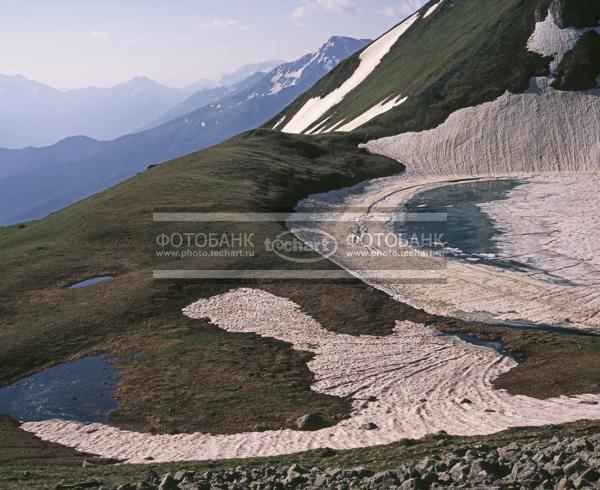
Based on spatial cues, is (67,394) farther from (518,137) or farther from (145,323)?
(518,137)

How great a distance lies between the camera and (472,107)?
12450 centimetres

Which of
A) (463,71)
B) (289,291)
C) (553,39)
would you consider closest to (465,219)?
(289,291)

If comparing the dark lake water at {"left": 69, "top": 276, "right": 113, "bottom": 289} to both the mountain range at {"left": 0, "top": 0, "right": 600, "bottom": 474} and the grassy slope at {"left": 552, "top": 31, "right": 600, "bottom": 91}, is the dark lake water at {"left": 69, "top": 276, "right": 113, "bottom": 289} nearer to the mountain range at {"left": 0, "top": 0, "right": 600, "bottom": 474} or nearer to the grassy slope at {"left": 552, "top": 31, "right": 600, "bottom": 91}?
the mountain range at {"left": 0, "top": 0, "right": 600, "bottom": 474}

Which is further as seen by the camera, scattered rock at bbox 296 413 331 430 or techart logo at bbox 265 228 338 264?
techart logo at bbox 265 228 338 264

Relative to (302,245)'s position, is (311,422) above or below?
below

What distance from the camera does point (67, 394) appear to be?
4097 cm

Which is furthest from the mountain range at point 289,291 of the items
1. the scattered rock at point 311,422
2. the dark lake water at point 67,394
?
the dark lake water at point 67,394

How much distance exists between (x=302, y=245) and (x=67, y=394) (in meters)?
35.3

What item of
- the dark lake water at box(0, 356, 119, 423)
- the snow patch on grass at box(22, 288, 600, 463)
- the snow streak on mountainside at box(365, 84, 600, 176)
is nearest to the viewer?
the snow patch on grass at box(22, 288, 600, 463)

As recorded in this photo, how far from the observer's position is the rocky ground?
817 inches

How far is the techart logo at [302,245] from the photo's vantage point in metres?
67.1

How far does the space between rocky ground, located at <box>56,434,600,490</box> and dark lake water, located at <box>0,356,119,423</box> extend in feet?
52.5

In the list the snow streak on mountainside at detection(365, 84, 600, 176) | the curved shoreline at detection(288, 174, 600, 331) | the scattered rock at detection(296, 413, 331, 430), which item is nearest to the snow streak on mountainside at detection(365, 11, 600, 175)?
the snow streak on mountainside at detection(365, 84, 600, 176)

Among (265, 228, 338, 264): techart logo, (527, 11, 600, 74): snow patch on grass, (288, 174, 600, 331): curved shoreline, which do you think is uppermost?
(527, 11, 600, 74): snow patch on grass
